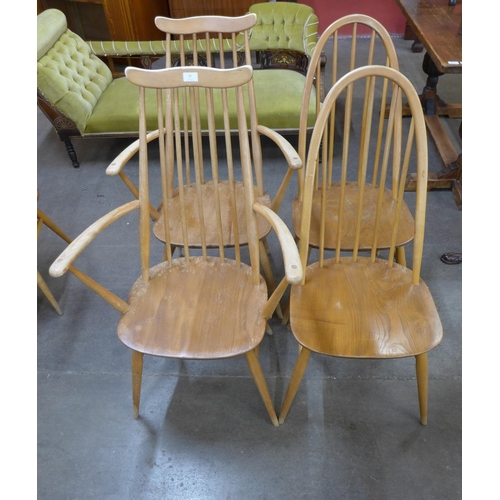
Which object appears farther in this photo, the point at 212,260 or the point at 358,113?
the point at 358,113

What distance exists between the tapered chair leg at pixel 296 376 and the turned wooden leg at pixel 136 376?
45cm

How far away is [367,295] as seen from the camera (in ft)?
3.74

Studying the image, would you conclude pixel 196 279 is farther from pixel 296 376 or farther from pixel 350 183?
pixel 350 183

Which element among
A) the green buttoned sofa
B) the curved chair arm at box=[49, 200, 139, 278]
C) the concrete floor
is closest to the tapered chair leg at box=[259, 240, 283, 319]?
the concrete floor

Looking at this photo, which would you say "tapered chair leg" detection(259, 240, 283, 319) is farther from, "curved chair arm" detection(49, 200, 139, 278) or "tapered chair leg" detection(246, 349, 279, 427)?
"curved chair arm" detection(49, 200, 139, 278)

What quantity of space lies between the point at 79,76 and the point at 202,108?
0.79 m

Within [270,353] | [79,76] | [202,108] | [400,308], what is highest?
[79,76]

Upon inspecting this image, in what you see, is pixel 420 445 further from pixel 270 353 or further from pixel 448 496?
pixel 270 353

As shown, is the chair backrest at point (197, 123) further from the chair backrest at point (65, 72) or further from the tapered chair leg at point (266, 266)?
the chair backrest at point (65, 72)

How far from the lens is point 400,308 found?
109 centimetres

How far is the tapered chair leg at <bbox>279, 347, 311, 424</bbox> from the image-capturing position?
1109 millimetres

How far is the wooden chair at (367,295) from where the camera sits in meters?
1.00

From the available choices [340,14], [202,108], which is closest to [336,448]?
[202,108]

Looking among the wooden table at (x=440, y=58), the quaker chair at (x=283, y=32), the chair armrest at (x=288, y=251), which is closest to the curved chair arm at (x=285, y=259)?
the chair armrest at (x=288, y=251)
